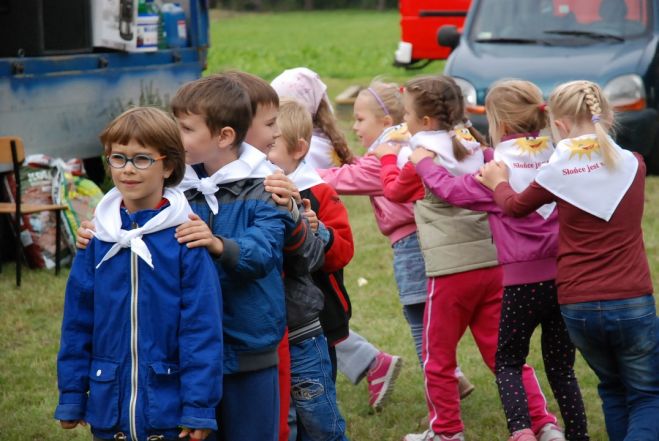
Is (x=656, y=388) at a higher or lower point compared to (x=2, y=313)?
higher

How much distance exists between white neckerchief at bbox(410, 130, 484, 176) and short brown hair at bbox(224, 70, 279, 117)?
3.15ft

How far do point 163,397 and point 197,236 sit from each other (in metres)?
0.42

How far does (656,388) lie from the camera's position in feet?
12.3

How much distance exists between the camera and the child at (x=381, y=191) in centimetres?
457

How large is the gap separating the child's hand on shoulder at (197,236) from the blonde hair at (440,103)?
5.18 ft

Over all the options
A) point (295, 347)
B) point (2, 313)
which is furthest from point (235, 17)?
point (295, 347)

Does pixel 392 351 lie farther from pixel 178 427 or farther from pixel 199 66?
pixel 199 66

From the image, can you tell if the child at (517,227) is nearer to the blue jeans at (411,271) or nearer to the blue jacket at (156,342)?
the blue jeans at (411,271)

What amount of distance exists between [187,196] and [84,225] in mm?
308

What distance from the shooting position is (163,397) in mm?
2834

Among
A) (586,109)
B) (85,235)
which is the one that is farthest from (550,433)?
(85,235)

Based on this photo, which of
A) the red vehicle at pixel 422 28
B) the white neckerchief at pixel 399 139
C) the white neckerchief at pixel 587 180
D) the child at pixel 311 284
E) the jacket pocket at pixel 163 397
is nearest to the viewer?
the jacket pocket at pixel 163 397

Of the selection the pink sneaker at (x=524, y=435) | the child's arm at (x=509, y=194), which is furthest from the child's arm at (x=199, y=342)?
the pink sneaker at (x=524, y=435)

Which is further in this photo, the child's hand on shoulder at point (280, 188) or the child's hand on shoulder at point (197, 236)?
the child's hand on shoulder at point (280, 188)
